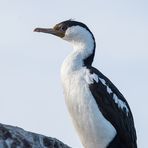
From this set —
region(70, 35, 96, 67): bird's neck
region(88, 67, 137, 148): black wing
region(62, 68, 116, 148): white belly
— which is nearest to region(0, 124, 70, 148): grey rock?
region(62, 68, 116, 148): white belly

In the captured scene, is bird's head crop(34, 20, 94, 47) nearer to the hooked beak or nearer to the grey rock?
the hooked beak

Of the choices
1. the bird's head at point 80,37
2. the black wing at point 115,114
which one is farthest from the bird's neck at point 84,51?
the black wing at point 115,114

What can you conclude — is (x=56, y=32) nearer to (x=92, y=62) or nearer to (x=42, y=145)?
(x=92, y=62)

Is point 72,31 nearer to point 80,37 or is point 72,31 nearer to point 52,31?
point 80,37

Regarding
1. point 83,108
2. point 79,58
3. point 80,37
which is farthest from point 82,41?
point 83,108

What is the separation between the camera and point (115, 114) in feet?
40.2

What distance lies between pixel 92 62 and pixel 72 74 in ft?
2.57

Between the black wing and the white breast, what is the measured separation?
104 mm

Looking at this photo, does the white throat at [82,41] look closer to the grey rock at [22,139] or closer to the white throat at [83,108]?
the white throat at [83,108]

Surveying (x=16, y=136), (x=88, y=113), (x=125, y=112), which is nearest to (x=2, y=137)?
(x=16, y=136)

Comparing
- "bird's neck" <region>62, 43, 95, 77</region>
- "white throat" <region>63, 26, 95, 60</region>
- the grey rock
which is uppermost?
"white throat" <region>63, 26, 95, 60</region>

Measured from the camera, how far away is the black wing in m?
12.1

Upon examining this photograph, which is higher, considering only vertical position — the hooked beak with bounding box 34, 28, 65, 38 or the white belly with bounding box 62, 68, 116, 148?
the hooked beak with bounding box 34, 28, 65, 38

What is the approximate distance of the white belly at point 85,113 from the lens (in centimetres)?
1188
